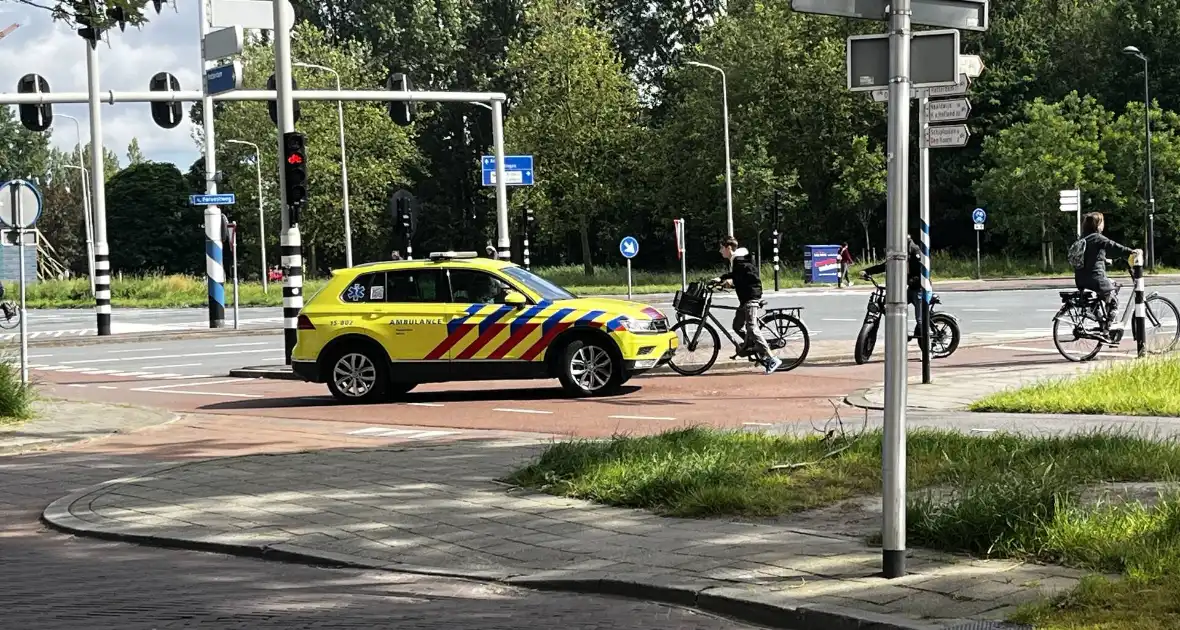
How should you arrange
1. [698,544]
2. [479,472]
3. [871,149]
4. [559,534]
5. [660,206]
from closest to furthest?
[698,544], [559,534], [479,472], [871,149], [660,206]

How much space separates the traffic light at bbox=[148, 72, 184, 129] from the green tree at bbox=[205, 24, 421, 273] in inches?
1433

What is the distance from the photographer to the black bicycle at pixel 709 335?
1719 centimetres

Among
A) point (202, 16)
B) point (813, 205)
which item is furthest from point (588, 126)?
point (202, 16)

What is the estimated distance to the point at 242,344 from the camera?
26938 mm

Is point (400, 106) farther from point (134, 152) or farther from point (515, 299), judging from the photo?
point (134, 152)

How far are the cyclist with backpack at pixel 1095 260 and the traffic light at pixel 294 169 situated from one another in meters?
10.1

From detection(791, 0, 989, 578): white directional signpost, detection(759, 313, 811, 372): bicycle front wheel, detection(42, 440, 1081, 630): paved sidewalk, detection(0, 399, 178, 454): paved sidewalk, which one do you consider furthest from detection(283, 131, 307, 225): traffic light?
detection(791, 0, 989, 578): white directional signpost

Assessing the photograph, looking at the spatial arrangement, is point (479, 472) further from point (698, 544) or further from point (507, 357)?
point (507, 357)

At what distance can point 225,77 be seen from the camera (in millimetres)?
23797

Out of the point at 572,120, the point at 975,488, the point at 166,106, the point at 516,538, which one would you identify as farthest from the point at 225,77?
the point at 572,120

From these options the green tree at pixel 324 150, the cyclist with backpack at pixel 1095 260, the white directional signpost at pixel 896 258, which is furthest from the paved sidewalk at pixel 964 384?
the green tree at pixel 324 150

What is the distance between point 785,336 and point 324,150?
167ft

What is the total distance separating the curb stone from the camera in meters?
5.35

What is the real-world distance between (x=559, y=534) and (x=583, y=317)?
7.97m
